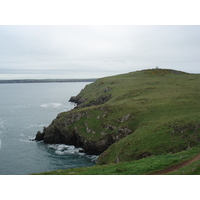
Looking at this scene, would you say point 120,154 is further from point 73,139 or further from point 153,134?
point 73,139

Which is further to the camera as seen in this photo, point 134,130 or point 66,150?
point 66,150

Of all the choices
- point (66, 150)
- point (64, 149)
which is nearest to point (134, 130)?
point (66, 150)

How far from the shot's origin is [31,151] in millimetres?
56406

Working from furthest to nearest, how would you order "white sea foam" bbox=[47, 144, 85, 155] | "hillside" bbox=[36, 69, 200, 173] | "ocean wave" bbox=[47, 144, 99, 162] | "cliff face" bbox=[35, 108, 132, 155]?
1. "white sea foam" bbox=[47, 144, 85, 155]
2. "cliff face" bbox=[35, 108, 132, 155]
3. "ocean wave" bbox=[47, 144, 99, 162]
4. "hillside" bbox=[36, 69, 200, 173]

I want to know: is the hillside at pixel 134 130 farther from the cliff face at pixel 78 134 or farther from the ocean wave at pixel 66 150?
the ocean wave at pixel 66 150

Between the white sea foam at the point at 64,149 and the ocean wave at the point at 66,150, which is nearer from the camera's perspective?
the ocean wave at the point at 66,150

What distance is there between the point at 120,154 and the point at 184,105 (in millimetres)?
28810

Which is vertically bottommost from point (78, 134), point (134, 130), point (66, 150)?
point (66, 150)

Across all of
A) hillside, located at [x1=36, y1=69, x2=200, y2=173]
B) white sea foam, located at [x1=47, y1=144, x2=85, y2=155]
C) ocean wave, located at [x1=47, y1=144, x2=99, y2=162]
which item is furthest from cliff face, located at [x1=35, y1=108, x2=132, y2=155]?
white sea foam, located at [x1=47, y1=144, x2=85, y2=155]

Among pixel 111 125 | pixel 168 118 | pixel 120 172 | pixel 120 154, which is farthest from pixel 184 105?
pixel 120 172

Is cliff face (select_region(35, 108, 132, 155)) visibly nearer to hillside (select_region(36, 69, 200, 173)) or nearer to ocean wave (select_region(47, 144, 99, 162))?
hillside (select_region(36, 69, 200, 173))

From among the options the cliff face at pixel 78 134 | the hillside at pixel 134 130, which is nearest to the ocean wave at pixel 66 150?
the cliff face at pixel 78 134

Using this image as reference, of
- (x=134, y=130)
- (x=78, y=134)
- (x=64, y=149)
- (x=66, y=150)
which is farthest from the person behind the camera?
(x=78, y=134)

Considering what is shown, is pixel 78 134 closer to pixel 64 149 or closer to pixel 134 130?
pixel 64 149
